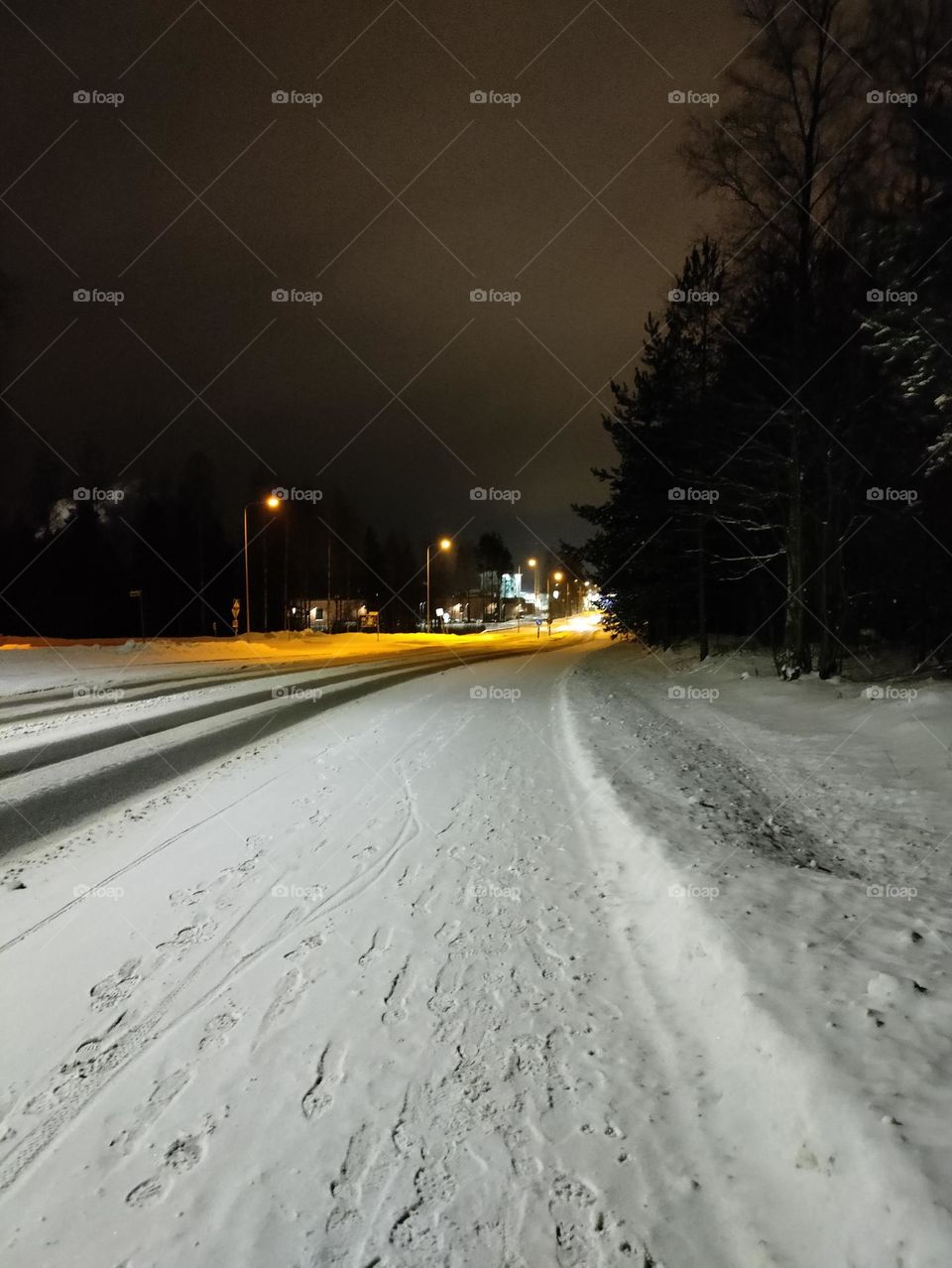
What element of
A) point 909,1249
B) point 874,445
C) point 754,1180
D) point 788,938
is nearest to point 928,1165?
point 909,1249

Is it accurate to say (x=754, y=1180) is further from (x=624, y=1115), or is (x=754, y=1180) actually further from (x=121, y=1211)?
(x=121, y=1211)

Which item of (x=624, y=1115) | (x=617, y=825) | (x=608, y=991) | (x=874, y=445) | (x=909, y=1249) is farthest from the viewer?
(x=874, y=445)

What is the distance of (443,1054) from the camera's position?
3771mm

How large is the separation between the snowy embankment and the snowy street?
0.06 feet

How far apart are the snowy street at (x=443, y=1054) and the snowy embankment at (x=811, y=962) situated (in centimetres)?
2

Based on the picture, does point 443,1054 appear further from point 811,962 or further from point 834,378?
point 834,378

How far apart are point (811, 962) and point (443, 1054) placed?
2203 millimetres

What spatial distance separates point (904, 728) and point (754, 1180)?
9870 millimetres

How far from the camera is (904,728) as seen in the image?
11.1 meters

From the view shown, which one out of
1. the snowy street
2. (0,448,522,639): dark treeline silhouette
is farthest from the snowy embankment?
(0,448,522,639): dark treeline silhouette

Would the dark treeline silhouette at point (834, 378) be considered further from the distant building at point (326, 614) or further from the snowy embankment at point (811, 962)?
the distant building at point (326, 614)

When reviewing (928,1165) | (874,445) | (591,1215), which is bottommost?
(591,1215)

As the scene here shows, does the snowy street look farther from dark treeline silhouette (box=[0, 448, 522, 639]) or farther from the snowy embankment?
dark treeline silhouette (box=[0, 448, 522, 639])

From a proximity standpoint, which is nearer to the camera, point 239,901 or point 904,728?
point 239,901
